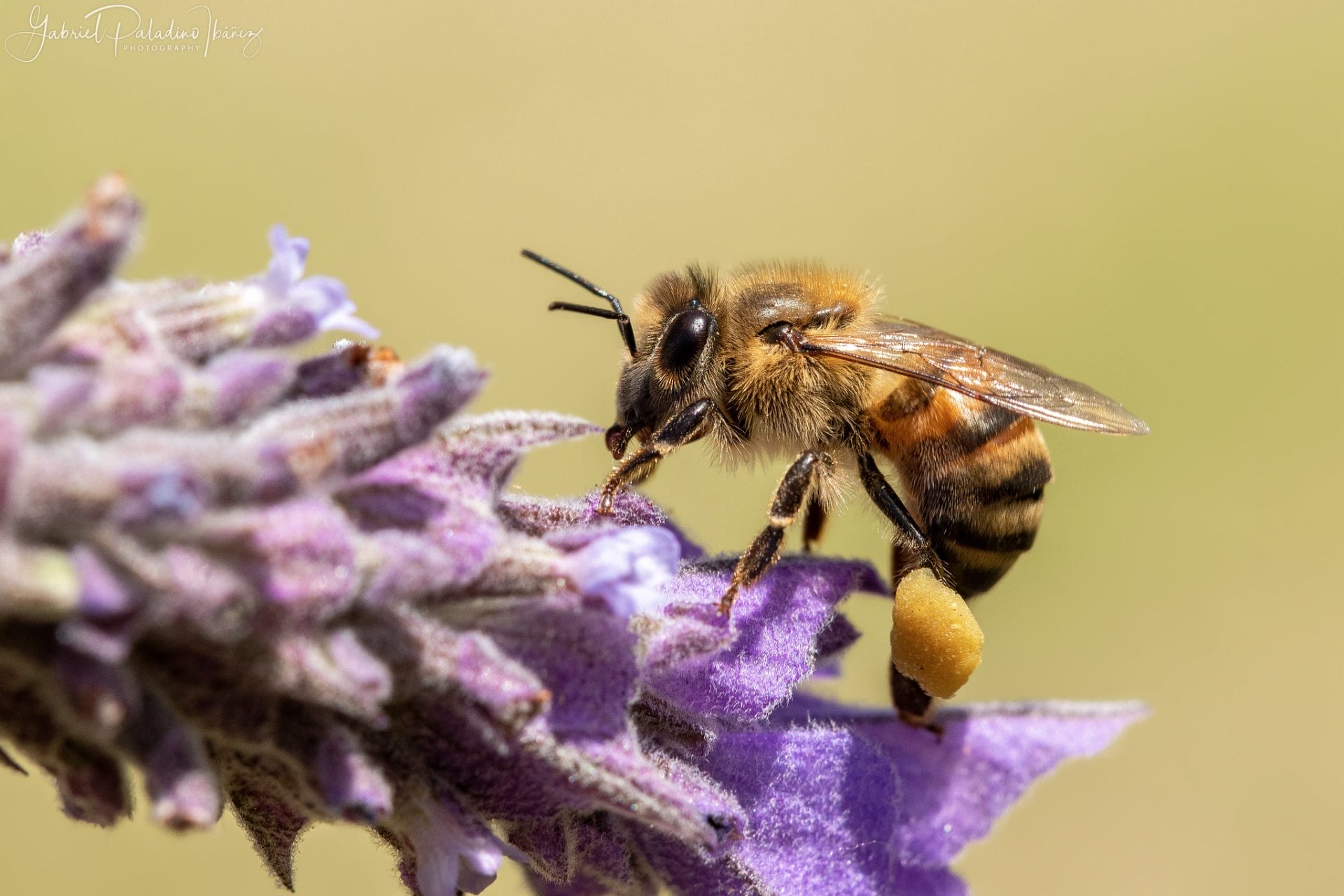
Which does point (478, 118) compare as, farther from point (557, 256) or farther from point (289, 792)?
point (289, 792)

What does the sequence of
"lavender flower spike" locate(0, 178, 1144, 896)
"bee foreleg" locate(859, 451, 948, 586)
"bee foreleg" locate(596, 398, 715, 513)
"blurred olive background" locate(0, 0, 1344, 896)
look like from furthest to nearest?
"blurred olive background" locate(0, 0, 1344, 896)
"bee foreleg" locate(859, 451, 948, 586)
"bee foreleg" locate(596, 398, 715, 513)
"lavender flower spike" locate(0, 178, 1144, 896)

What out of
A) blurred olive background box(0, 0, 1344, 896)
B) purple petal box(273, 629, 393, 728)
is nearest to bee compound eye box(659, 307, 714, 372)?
purple petal box(273, 629, 393, 728)

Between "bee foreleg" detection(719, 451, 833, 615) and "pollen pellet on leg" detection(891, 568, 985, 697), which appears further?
"pollen pellet on leg" detection(891, 568, 985, 697)

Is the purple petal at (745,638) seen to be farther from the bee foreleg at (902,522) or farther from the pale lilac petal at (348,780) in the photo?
the pale lilac petal at (348,780)

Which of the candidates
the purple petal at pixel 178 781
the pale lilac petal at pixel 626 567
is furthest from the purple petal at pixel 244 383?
the pale lilac petal at pixel 626 567

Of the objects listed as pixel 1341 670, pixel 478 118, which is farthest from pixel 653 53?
pixel 1341 670

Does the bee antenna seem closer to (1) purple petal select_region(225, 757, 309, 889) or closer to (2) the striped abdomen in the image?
(2) the striped abdomen
